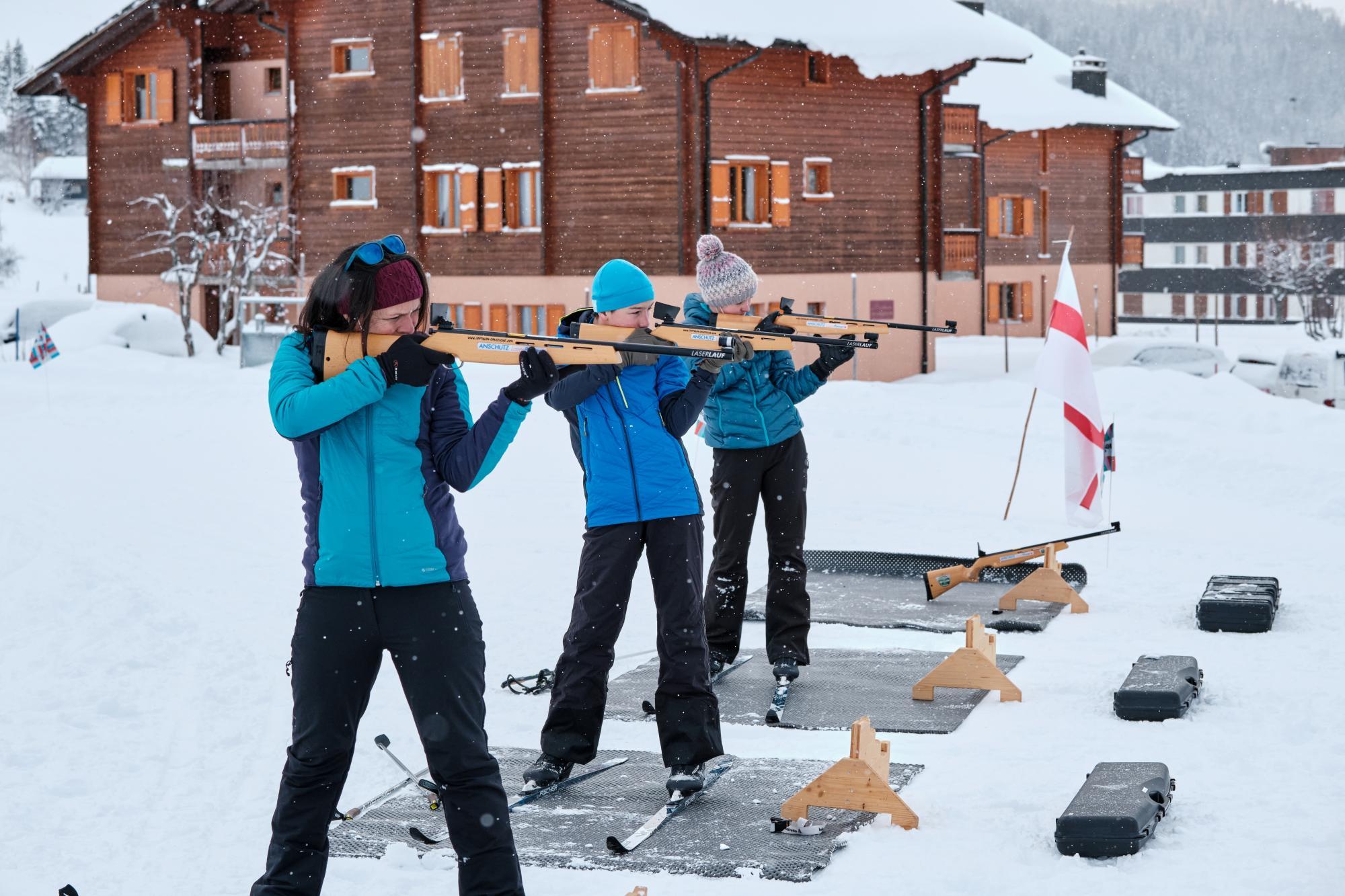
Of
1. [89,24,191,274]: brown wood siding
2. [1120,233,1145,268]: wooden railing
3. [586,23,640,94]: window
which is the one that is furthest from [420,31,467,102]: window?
[1120,233,1145,268]: wooden railing

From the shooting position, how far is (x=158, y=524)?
10875mm

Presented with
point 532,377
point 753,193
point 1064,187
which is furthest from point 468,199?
point 532,377

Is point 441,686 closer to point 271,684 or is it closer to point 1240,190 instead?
point 271,684

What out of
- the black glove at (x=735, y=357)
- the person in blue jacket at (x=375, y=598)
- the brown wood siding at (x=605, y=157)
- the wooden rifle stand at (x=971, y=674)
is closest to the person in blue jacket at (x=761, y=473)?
the wooden rifle stand at (x=971, y=674)

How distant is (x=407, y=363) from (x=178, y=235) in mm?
31212

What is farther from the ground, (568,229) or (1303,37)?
(1303,37)

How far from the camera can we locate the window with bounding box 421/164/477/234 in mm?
28719

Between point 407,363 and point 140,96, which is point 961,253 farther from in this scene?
point 407,363

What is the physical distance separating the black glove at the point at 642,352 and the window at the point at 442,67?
2418cm

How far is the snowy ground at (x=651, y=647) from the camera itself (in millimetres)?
4898

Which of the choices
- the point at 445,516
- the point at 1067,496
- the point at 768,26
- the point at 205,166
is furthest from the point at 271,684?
the point at 205,166

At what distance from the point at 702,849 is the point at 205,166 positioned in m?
32.6

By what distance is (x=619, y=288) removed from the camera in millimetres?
5445

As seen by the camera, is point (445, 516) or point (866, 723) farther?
point (866, 723)
